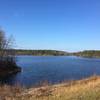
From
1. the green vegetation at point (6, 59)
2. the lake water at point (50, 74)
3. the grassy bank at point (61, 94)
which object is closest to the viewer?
the grassy bank at point (61, 94)

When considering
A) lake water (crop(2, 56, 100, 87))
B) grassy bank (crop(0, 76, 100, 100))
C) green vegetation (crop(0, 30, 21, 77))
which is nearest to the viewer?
grassy bank (crop(0, 76, 100, 100))

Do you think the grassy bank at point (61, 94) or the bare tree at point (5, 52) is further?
the bare tree at point (5, 52)

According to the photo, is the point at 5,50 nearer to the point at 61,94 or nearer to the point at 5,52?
the point at 5,52

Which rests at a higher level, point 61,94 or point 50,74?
point 61,94

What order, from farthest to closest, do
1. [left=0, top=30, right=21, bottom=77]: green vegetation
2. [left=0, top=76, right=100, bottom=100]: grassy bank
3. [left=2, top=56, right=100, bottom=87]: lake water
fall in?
[left=0, top=30, right=21, bottom=77]: green vegetation < [left=2, top=56, right=100, bottom=87]: lake water < [left=0, top=76, right=100, bottom=100]: grassy bank

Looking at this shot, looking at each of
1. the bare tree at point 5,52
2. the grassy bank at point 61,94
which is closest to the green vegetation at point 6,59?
the bare tree at point 5,52

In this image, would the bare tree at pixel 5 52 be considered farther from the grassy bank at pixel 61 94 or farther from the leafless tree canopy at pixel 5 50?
the grassy bank at pixel 61 94

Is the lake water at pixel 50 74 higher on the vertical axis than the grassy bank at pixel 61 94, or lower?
lower

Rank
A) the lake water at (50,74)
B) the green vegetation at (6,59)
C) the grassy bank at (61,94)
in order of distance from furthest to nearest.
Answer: the green vegetation at (6,59), the lake water at (50,74), the grassy bank at (61,94)

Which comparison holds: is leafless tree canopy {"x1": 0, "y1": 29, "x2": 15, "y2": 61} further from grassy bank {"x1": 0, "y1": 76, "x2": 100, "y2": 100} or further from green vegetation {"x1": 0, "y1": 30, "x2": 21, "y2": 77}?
grassy bank {"x1": 0, "y1": 76, "x2": 100, "y2": 100}

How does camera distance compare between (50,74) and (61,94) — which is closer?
(61,94)

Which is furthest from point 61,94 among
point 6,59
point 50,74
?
point 6,59

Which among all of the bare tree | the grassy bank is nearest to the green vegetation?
the bare tree

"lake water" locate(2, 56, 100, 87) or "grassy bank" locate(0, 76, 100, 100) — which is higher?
"grassy bank" locate(0, 76, 100, 100)
